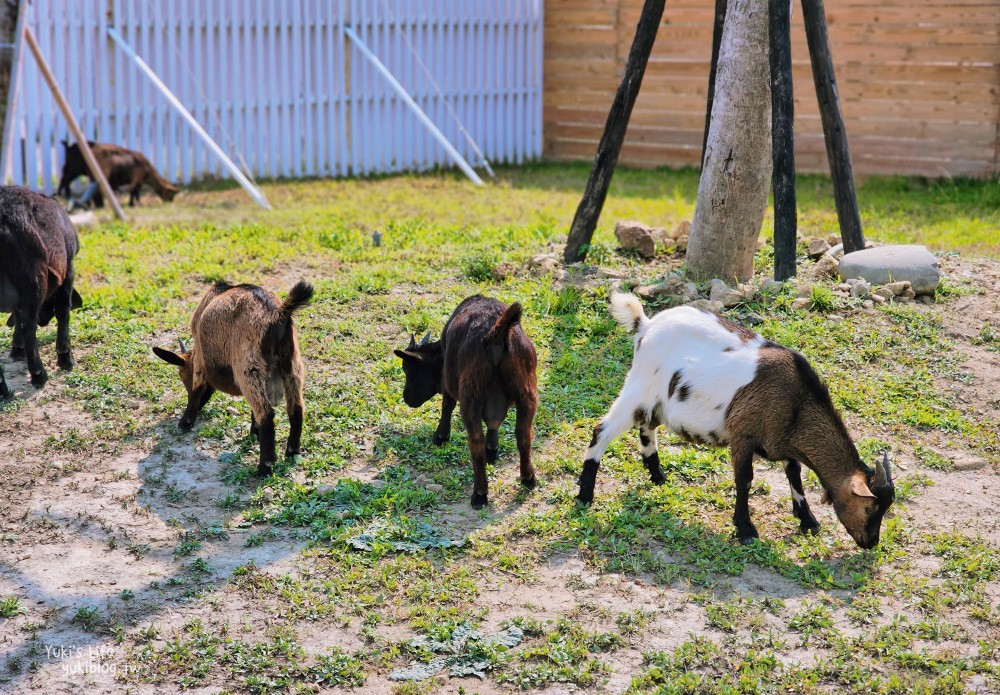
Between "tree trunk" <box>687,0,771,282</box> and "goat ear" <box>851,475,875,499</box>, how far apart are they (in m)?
3.74

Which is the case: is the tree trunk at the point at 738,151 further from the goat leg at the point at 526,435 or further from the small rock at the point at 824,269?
the goat leg at the point at 526,435

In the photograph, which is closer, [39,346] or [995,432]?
[995,432]

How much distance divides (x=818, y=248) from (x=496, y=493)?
186 inches

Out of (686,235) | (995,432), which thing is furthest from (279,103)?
(995,432)

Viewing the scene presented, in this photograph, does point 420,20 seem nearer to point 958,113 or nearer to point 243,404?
point 958,113

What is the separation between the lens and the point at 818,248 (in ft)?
32.0

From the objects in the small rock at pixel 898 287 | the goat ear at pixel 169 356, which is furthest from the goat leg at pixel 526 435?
the small rock at pixel 898 287

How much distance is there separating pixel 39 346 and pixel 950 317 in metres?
6.68

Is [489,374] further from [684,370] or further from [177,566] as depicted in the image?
[177,566]

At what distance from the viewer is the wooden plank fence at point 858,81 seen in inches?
550

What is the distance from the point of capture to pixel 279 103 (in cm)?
1555

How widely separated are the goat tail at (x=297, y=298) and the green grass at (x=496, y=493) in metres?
0.91

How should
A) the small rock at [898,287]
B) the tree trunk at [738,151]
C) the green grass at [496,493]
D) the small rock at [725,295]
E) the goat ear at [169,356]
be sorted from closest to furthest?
the green grass at [496,493] → the goat ear at [169,356] → the small rock at [725,295] → the small rock at [898,287] → the tree trunk at [738,151]

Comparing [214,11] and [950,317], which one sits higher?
[214,11]
